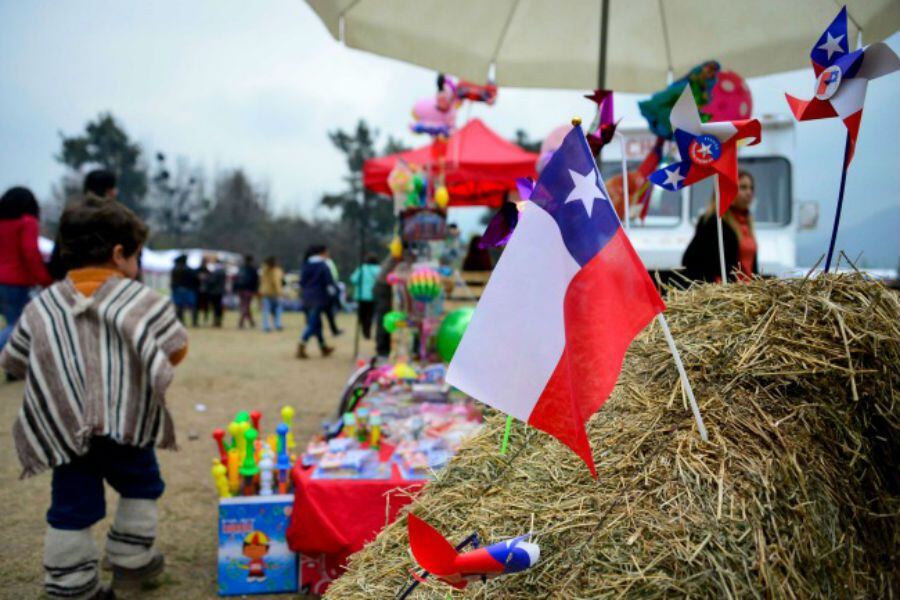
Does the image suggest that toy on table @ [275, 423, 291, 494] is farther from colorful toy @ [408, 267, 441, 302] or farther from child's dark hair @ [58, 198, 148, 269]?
colorful toy @ [408, 267, 441, 302]

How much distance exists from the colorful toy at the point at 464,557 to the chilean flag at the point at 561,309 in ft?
0.84

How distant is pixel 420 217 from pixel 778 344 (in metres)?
3.72

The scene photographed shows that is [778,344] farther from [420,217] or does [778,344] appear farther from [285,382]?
[285,382]

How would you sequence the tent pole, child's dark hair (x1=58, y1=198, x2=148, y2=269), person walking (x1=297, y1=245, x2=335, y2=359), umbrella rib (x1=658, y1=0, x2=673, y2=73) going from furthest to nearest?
person walking (x1=297, y1=245, x2=335, y2=359) → umbrella rib (x1=658, y1=0, x2=673, y2=73) → the tent pole → child's dark hair (x1=58, y1=198, x2=148, y2=269)

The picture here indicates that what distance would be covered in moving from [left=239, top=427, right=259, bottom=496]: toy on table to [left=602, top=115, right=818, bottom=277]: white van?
220 inches

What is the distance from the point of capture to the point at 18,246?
559 centimetres

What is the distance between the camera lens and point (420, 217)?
193 inches

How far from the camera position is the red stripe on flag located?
4.12 ft

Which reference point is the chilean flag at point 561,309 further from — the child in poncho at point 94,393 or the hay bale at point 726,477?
the child in poncho at point 94,393

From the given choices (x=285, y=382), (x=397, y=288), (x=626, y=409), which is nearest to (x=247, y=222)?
(x=285, y=382)

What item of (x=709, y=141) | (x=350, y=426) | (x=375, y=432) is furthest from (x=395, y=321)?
(x=709, y=141)

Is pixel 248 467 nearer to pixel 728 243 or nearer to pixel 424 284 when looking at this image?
pixel 424 284

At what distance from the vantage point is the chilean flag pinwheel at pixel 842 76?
1.54m

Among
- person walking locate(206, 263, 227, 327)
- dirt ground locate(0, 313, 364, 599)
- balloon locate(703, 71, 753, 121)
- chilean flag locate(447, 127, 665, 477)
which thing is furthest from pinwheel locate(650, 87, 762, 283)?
person walking locate(206, 263, 227, 327)
